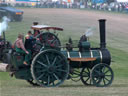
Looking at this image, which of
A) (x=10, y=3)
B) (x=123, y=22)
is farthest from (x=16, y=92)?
(x=10, y=3)

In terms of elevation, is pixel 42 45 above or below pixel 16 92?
above

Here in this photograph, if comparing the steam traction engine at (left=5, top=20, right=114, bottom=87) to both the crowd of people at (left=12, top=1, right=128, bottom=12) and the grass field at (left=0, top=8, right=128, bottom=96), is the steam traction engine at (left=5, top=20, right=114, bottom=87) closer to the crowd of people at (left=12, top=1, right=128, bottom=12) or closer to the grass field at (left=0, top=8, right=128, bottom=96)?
the grass field at (left=0, top=8, right=128, bottom=96)

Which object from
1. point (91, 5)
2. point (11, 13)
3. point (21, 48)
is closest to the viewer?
point (21, 48)

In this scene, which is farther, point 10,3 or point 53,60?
point 10,3

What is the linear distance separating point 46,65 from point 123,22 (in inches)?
1348

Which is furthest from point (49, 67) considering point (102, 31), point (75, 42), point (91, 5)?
point (91, 5)

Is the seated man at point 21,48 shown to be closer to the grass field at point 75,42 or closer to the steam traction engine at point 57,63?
the steam traction engine at point 57,63

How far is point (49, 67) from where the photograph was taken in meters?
12.1

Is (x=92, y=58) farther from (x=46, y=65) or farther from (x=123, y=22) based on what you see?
(x=123, y=22)

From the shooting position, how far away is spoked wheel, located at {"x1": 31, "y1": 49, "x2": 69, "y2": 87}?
11.9 metres

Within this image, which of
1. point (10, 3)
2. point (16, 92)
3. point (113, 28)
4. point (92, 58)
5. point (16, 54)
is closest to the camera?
point (16, 92)

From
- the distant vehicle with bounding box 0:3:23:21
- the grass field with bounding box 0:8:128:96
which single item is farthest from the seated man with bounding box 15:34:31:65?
the distant vehicle with bounding box 0:3:23:21

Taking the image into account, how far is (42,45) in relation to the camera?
1229 cm

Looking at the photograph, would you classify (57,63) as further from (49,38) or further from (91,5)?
(91,5)
